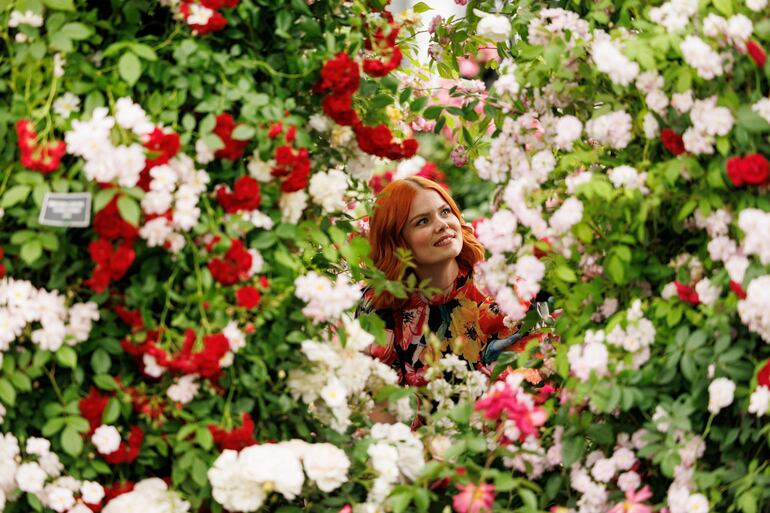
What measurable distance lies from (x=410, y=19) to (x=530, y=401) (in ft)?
4.01

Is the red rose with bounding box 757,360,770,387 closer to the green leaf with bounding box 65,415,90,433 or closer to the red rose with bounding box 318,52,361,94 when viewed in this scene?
the red rose with bounding box 318,52,361,94

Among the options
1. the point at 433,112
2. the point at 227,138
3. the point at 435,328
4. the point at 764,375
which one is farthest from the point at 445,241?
the point at 764,375

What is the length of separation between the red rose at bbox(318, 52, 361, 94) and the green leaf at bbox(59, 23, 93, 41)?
558 millimetres

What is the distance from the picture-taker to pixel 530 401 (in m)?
2.56

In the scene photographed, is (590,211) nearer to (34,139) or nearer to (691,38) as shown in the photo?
(691,38)

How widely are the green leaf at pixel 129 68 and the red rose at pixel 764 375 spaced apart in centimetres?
153

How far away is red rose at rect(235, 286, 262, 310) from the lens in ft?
7.84

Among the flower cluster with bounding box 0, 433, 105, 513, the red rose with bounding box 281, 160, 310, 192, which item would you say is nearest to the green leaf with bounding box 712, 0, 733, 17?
the red rose with bounding box 281, 160, 310, 192

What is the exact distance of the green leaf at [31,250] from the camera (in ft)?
7.50

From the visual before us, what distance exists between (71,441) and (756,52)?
1753 mm

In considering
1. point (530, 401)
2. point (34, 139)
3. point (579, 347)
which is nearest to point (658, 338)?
point (579, 347)

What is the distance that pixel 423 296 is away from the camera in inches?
141

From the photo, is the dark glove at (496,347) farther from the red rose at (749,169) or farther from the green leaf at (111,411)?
the green leaf at (111,411)

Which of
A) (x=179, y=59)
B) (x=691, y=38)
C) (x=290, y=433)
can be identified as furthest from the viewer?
(x=290, y=433)
